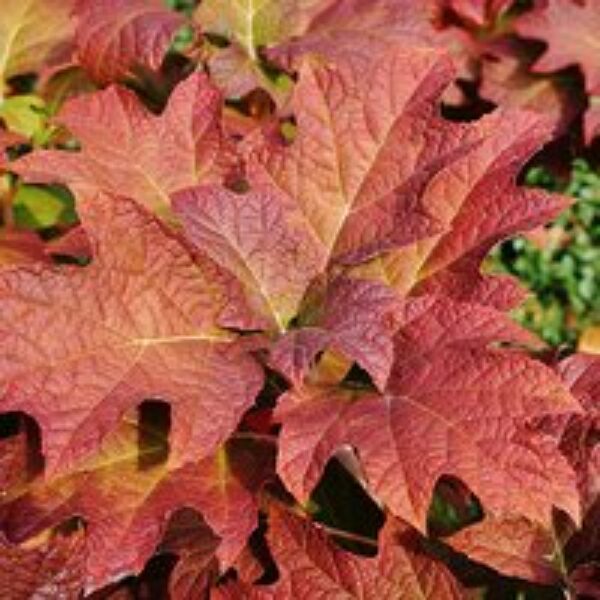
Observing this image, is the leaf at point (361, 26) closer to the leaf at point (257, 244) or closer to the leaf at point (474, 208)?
the leaf at point (474, 208)

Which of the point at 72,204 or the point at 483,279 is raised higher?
the point at 483,279

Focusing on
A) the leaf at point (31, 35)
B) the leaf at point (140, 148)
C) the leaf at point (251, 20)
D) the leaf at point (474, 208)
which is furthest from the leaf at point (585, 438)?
the leaf at point (31, 35)

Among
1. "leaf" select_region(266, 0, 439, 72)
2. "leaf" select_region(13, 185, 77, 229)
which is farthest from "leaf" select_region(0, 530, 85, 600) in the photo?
"leaf" select_region(266, 0, 439, 72)

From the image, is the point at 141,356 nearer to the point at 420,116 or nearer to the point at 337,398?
the point at 337,398

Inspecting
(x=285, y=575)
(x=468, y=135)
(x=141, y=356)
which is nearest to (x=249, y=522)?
(x=285, y=575)

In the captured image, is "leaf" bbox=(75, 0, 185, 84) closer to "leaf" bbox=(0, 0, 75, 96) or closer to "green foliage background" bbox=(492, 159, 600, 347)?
"leaf" bbox=(0, 0, 75, 96)

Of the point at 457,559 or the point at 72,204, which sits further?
the point at 72,204
